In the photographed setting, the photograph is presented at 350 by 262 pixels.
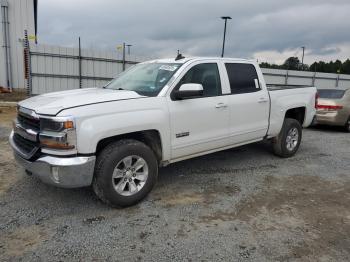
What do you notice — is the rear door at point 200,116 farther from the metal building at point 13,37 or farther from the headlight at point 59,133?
the metal building at point 13,37

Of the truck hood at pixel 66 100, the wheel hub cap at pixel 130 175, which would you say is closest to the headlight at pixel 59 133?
the truck hood at pixel 66 100

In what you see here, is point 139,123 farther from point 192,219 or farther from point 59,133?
point 192,219

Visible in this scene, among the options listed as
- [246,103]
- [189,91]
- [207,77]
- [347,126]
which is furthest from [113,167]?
[347,126]

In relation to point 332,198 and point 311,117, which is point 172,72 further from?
point 311,117

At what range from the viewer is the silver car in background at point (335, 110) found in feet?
32.3

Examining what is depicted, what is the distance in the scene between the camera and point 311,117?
277 inches

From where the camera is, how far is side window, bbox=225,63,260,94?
211 inches

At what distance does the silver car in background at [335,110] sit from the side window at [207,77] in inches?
243

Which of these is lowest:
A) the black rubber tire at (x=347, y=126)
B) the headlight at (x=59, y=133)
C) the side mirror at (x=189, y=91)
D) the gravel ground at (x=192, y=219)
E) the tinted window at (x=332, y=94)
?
the gravel ground at (x=192, y=219)

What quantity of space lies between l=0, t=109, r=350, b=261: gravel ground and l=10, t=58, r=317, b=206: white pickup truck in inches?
17.9

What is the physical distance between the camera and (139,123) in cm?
402

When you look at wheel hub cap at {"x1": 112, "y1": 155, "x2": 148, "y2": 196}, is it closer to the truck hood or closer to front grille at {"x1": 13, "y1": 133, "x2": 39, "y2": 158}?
the truck hood

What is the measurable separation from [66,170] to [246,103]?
3.13 meters

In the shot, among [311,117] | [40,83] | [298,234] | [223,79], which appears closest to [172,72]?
[223,79]
